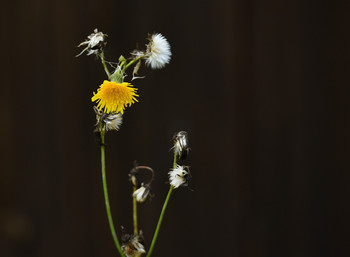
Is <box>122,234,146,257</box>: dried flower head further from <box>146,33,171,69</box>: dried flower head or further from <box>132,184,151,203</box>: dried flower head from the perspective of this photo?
<box>146,33,171,69</box>: dried flower head

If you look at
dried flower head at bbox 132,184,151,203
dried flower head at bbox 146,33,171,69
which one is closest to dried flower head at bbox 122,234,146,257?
dried flower head at bbox 132,184,151,203

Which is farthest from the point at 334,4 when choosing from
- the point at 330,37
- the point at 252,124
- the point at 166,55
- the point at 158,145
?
the point at 166,55

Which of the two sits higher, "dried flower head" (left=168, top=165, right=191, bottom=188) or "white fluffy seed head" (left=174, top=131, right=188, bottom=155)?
"white fluffy seed head" (left=174, top=131, right=188, bottom=155)

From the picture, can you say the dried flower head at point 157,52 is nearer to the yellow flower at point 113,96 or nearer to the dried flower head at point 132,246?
the yellow flower at point 113,96

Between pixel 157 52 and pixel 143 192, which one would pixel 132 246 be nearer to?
pixel 143 192

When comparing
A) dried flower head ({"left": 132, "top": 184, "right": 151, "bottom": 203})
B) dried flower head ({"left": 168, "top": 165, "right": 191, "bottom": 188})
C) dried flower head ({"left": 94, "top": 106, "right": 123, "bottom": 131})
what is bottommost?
dried flower head ({"left": 132, "top": 184, "right": 151, "bottom": 203})

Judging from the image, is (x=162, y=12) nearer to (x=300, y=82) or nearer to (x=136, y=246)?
(x=300, y=82)
